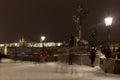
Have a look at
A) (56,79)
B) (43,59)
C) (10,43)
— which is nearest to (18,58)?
(43,59)

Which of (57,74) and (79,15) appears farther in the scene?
(79,15)

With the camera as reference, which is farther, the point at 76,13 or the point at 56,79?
the point at 76,13

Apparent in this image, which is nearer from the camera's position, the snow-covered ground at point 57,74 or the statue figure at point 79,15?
the snow-covered ground at point 57,74

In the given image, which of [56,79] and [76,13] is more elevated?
[76,13]

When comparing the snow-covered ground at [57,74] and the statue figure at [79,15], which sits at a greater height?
the statue figure at [79,15]

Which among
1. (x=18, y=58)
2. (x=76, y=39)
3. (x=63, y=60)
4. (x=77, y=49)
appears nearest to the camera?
(x=63, y=60)

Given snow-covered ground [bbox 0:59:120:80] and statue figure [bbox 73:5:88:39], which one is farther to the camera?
statue figure [bbox 73:5:88:39]

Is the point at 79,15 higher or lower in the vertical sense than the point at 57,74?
higher

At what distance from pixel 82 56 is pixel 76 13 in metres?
36.9

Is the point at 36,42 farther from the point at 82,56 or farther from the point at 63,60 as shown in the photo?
the point at 82,56

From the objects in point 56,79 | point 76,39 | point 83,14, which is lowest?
point 56,79

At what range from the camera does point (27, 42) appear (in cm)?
9031

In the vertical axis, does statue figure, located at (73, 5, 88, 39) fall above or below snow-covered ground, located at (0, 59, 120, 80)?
above

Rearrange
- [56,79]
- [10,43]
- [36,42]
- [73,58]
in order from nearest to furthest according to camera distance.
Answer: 1. [56,79]
2. [73,58]
3. [36,42]
4. [10,43]
